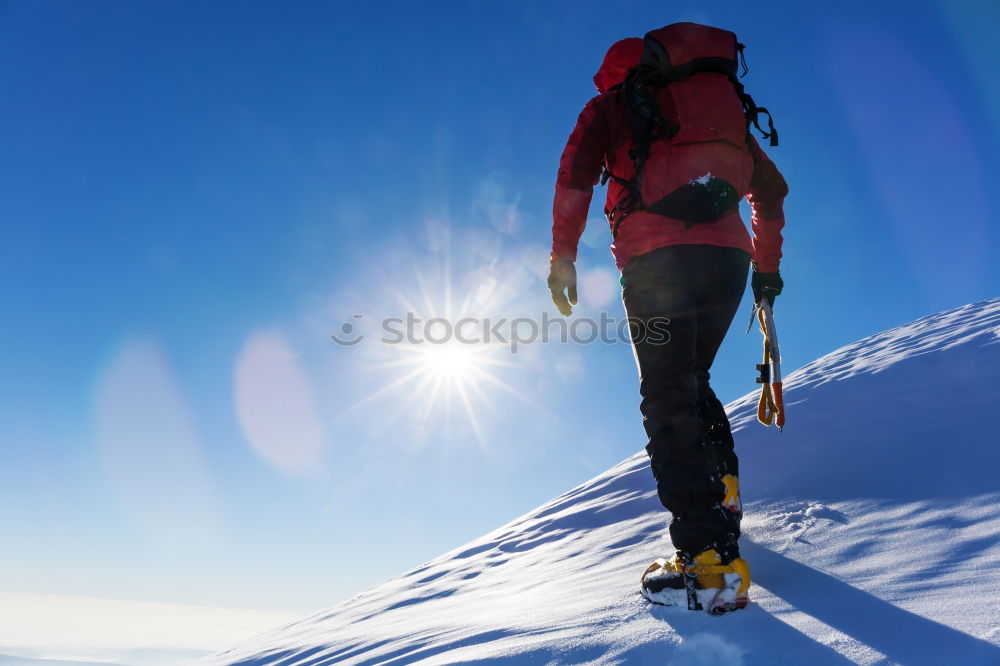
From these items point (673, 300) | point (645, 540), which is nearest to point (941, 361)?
Result: point (645, 540)

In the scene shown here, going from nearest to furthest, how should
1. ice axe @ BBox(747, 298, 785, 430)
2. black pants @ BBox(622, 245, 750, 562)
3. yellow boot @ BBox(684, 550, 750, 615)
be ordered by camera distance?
yellow boot @ BBox(684, 550, 750, 615) < black pants @ BBox(622, 245, 750, 562) < ice axe @ BBox(747, 298, 785, 430)

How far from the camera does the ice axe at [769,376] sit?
8.51 feet

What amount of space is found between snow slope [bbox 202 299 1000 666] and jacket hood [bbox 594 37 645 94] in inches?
80.2

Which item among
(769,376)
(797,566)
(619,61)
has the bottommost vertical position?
(797,566)

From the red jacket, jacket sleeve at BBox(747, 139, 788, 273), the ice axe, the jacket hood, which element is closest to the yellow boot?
the ice axe

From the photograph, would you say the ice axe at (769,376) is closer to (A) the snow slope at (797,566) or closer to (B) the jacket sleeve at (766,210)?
(B) the jacket sleeve at (766,210)

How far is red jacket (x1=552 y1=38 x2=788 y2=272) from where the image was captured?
2205 mm

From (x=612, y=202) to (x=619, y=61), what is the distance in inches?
23.4

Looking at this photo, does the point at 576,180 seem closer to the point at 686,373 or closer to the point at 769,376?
the point at 686,373

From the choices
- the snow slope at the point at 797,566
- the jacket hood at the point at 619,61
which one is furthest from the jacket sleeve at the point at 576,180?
the snow slope at the point at 797,566

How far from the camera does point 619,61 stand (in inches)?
94.7

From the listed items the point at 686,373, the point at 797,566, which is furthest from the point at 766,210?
the point at 797,566

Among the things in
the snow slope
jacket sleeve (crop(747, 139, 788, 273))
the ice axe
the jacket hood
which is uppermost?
the jacket hood

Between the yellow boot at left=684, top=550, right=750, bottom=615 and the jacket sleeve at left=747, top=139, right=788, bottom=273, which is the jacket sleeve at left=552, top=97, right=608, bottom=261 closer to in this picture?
the jacket sleeve at left=747, top=139, right=788, bottom=273
